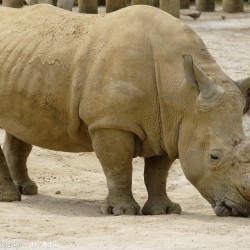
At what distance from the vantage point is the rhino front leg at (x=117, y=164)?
10344 mm

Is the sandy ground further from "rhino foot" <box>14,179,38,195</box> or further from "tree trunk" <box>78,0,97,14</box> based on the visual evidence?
"tree trunk" <box>78,0,97,14</box>

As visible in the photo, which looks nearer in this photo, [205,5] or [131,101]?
[131,101]

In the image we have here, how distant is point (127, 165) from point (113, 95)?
616mm

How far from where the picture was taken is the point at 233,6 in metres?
24.1

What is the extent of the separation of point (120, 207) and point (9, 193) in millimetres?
1265

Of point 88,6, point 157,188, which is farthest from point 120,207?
point 88,6

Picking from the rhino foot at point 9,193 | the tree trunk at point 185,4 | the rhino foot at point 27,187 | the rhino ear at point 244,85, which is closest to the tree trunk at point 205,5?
the tree trunk at point 185,4

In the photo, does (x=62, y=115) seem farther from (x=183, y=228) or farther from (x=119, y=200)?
(x=183, y=228)

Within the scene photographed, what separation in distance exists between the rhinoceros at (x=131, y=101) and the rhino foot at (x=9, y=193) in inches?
20.7

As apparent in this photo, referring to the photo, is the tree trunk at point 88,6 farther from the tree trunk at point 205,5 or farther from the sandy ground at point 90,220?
the sandy ground at point 90,220

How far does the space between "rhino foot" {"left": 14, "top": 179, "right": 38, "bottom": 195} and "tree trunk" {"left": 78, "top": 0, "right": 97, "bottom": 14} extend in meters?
9.55

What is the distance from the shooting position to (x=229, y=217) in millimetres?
9930

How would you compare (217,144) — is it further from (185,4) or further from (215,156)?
(185,4)

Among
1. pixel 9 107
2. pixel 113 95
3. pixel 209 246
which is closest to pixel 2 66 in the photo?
pixel 9 107
